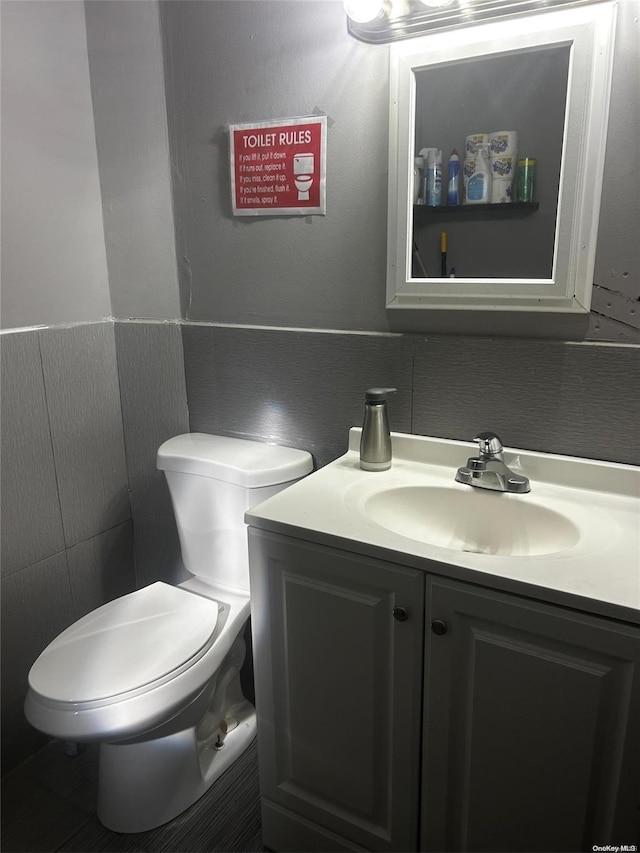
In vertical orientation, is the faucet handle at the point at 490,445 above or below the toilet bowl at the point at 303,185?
below

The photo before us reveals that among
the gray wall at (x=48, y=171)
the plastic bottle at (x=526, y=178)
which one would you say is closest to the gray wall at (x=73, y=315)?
the gray wall at (x=48, y=171)

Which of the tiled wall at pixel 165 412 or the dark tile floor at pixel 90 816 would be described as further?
the dark tile floor at pixel 90 816

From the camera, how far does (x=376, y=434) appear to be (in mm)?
1395

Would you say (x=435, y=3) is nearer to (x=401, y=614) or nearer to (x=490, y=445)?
(x=490, y=445)

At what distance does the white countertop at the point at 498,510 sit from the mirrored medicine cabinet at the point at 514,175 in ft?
0.99

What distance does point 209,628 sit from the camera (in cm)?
144

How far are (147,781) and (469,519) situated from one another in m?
0.98

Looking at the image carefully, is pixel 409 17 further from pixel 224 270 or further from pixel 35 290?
pixel 35 290

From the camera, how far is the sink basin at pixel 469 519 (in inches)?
48.5

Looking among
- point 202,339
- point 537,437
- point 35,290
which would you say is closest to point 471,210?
point 537,437

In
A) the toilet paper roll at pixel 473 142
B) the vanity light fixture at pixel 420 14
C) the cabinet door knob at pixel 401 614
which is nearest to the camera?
the cabinet door knob at pixel 401 614

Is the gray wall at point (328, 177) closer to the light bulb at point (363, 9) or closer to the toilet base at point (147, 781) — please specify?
the light bulb at point (363, 9)

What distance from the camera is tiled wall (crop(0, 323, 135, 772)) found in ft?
5.17

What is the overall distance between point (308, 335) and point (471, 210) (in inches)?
19.3
